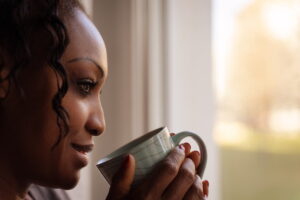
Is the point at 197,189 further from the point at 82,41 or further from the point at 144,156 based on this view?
the point at 82,41

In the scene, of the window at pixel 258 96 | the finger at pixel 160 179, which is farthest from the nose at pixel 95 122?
the window at pixel 258 96

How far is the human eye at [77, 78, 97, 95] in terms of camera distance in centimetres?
59

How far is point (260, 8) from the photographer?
3.68 ft

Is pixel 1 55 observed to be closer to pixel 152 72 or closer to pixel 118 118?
pixel 152 72

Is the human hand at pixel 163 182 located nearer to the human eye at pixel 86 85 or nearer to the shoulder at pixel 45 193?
the human eye at pixel 86 85

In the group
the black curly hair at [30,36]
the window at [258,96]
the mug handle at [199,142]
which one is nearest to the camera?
the black curly hair at [30,36]

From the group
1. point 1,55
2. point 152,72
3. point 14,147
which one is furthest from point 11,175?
point 152,72

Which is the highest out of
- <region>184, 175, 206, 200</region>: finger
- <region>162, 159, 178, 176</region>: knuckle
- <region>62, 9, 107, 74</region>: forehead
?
<region>62, 9, 107, 74</region>: forehead

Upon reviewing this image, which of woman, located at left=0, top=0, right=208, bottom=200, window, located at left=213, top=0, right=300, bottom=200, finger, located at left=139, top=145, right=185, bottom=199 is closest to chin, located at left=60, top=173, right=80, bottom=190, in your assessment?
woman, located at left=0, top=0, right=208, bottom=200

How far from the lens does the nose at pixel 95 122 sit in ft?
1.98

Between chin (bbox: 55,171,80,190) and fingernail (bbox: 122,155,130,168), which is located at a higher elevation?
fingernail (bbox: 122,155,130,168)

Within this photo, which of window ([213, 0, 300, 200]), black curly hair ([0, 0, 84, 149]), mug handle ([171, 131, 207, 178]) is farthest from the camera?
window ([213, 0, 300, 200])

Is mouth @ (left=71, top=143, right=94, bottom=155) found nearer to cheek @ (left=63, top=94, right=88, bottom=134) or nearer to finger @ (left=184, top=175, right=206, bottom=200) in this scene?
cheek @ (left=63, top=94, right=88, bottom=134)

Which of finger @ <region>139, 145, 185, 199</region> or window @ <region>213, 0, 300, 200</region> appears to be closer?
finger @ <region>139, 145, 185, 199</region>
